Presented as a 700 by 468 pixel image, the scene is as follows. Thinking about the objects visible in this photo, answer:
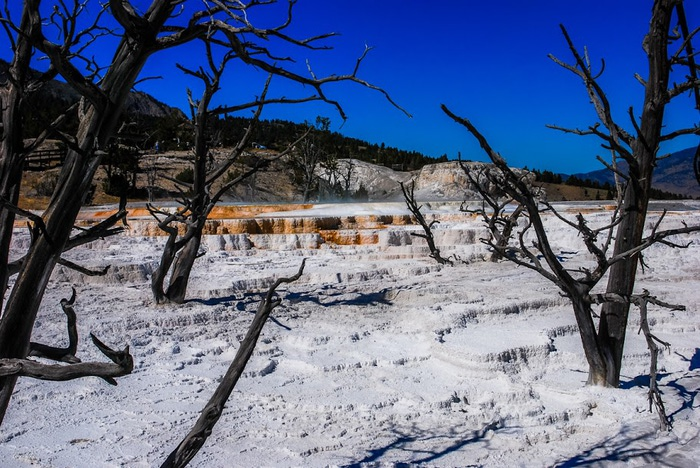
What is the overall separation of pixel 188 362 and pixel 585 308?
10.9 ft

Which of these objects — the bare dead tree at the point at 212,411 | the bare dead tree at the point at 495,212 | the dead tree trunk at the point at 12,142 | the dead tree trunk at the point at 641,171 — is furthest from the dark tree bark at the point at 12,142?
the dead tree trunk at the point at 641,171

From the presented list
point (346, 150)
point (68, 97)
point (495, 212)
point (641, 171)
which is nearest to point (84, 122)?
point (641, 171)

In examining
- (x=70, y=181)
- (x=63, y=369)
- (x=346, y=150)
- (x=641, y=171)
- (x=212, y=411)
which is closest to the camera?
(x=63, y=369)

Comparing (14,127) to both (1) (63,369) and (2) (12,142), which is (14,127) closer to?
(2) (12,142)

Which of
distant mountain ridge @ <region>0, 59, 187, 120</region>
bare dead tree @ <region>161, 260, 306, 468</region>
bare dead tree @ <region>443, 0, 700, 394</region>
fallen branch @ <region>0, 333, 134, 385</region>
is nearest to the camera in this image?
fallen branch @ <region>0, 333, 134, 385</region>

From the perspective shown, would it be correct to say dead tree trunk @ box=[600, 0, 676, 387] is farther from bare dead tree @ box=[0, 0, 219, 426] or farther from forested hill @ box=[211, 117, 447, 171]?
forested hill @ box=[211, 117, 447, 171]

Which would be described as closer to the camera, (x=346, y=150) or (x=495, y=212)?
(x=495, y=212)

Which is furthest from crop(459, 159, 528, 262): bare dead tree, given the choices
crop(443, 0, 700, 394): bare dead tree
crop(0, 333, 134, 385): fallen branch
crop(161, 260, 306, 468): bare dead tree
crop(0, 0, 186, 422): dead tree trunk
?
crop(0, 333, 134, 385): fallen branch

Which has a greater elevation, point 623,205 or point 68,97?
point 68,97

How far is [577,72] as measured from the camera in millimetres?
4207

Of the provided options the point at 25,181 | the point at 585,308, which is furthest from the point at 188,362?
the point at 25,181

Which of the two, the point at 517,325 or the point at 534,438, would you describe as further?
the point at 517,325

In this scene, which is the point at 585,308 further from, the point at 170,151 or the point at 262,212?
the point at 170,151

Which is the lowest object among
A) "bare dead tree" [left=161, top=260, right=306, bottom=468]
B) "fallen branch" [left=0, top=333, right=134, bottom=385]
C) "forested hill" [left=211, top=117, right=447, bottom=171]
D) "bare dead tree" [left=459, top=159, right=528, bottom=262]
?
"bare dead tree" [left=161, top=260, right=306, bottom=468]
